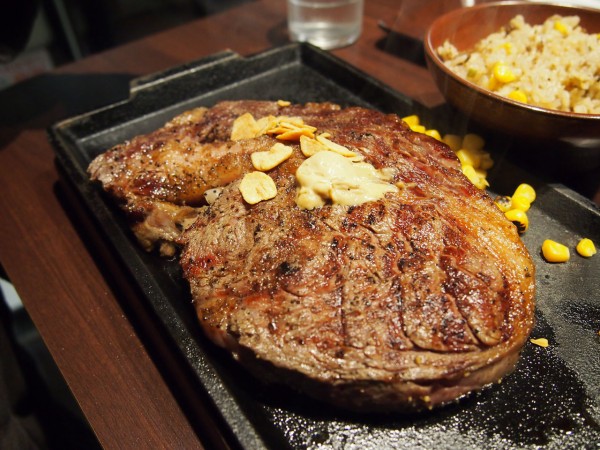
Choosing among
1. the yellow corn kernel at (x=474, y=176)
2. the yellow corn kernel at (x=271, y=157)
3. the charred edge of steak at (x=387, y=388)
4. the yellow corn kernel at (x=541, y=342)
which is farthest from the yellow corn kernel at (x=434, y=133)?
the charred edge of steak at (x=387, y=388)

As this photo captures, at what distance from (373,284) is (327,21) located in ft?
11.3

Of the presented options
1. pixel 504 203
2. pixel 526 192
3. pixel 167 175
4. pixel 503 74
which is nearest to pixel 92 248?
pixel 167 175

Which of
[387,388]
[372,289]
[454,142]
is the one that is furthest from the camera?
[454,142]

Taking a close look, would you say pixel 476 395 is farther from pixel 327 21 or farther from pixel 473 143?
pixel 327 21

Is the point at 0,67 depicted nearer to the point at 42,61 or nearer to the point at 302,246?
the point at 42,61

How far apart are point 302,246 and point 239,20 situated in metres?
A: 4.08

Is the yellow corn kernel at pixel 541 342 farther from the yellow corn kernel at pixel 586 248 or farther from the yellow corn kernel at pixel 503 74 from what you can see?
the yellow corn kernel at pixel 503 74

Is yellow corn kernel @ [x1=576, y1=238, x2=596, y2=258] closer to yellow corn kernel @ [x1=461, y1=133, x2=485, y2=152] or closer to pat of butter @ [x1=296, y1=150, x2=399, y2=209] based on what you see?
yellow corn kernel @ [x1=461, y1=133, x2=485, y2=152]

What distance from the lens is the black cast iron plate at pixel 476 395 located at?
173cm

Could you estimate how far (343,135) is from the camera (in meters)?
2.36

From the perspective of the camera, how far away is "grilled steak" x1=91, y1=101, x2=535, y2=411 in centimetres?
165

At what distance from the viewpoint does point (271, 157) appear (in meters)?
2.23

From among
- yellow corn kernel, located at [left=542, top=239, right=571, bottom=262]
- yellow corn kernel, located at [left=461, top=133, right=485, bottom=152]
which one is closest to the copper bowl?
yellow corn kernel, located at [left=461, top=133, right=485, bottom=152]

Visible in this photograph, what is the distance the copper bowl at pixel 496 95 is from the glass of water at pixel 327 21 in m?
1.53
